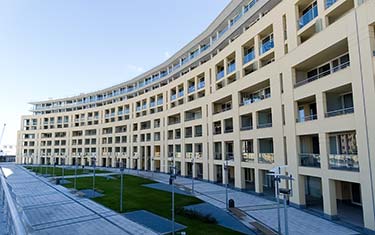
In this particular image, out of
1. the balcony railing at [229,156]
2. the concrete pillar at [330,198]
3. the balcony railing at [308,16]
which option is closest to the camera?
the concrete pillar at [330,198]

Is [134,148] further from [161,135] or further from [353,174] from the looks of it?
[353,174]

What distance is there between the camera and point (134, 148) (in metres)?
54.2

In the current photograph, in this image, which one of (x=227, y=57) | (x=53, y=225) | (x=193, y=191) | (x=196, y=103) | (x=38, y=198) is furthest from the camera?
(x=196, y=103)

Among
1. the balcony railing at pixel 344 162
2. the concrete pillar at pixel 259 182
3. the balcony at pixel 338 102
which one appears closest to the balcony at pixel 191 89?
the concrete pillar at pixel 259 182

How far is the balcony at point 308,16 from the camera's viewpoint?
57.6 ft

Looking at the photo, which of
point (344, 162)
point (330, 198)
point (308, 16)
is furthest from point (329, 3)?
point (330, 198)

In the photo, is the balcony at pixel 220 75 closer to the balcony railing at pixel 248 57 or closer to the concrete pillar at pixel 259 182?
the balcony railing at pixel 248 57

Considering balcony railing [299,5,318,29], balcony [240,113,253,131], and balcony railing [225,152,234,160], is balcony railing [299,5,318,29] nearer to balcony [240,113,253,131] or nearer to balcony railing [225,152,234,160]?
balcony [240,113,253,131]

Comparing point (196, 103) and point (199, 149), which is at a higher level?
point (196, 103)

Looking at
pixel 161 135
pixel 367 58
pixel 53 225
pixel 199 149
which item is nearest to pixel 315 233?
pixel 367 58

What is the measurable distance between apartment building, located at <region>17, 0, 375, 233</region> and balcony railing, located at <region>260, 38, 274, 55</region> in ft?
0.36

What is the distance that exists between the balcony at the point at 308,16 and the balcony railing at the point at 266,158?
398 inches

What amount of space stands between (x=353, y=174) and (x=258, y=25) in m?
14.8

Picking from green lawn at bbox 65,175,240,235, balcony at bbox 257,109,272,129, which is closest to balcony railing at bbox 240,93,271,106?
balcony at bbox 257,109,272,129
